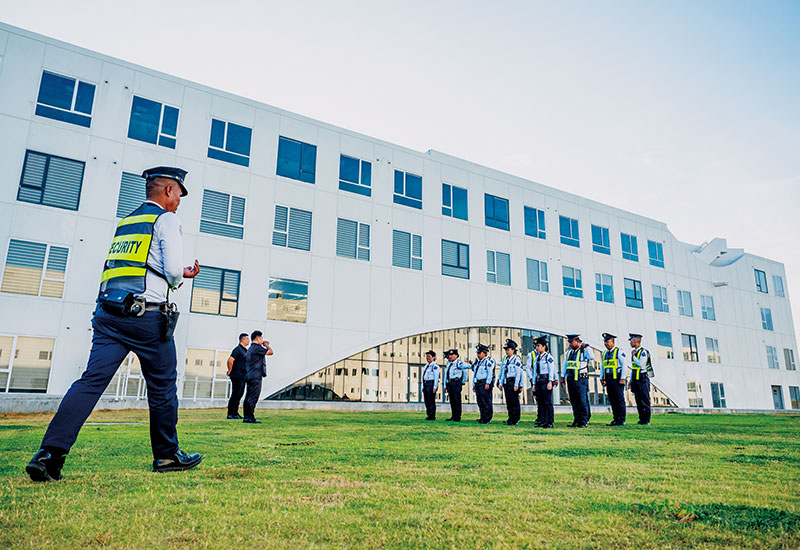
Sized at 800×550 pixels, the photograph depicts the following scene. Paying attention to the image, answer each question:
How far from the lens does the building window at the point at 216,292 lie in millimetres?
21375

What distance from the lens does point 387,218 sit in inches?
1048

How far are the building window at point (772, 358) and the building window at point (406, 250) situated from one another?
1302 inches

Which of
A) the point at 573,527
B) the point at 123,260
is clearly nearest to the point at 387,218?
the point at 123,260

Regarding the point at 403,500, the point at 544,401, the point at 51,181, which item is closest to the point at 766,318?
the point at 544,401

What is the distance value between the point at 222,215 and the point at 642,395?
1694 centimetres

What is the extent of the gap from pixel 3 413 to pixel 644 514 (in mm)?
17354

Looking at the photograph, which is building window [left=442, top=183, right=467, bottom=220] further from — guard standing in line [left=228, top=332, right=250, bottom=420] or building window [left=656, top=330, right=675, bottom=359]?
guard standing in line [left=228, top=332, right=250, bottom=420]

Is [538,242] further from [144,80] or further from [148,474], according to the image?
[148,474]

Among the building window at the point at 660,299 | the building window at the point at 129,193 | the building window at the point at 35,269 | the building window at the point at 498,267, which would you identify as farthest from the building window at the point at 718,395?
the building window at the point at 35,269

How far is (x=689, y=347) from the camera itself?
3738 centimetres

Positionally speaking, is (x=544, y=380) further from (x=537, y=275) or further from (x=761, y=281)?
(x=761, y=281)

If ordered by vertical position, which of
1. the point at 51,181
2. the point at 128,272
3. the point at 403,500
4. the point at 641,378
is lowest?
the point at 403,500

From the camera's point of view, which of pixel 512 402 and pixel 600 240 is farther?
pixel 600 240

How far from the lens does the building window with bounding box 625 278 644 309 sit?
35.2 m
